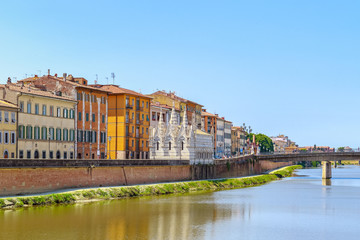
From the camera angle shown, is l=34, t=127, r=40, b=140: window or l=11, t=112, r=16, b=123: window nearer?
l=11, t=112, r=16, b=123: window

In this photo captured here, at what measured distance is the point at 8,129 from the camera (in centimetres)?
6906

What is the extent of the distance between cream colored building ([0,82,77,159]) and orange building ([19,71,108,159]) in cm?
187

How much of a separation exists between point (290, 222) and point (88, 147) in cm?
4368

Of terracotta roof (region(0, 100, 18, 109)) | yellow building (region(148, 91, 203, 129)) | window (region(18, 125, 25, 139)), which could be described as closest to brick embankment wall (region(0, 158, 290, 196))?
window (region(18, 125, 25, 139))

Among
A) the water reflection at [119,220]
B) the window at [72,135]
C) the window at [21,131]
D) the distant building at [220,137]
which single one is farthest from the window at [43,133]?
the distant building at [220,137]

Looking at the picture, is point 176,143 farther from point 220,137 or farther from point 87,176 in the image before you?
point 220,137

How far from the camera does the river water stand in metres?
43.2

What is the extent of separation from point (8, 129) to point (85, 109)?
1877 centimetres

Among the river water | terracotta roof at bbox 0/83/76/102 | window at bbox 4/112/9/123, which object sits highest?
terracotta roof at bbox 0/83/76/102

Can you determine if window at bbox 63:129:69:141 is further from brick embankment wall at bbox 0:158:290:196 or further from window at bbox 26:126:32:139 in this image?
brick embankment wall at bbox 0:158:290:196

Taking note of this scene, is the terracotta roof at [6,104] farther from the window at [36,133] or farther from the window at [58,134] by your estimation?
the window at [58,134]

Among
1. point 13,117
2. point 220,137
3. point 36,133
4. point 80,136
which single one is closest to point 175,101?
point 220,137

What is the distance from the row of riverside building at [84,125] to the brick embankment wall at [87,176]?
196 inches

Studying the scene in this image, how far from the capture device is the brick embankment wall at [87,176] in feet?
185
